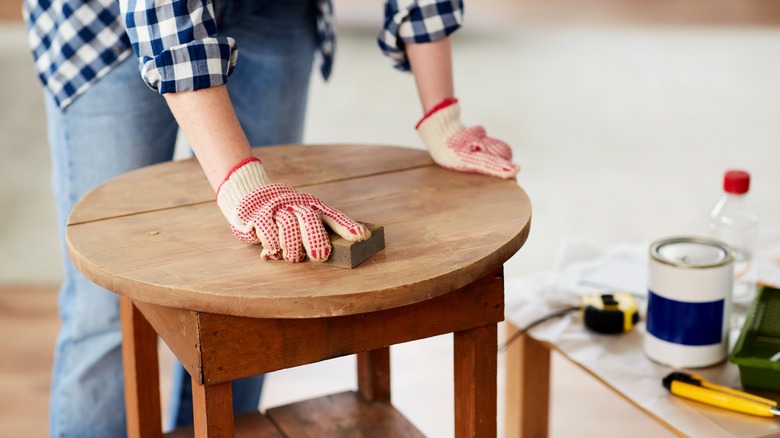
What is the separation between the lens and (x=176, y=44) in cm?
95

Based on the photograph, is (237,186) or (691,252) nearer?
(237,186)

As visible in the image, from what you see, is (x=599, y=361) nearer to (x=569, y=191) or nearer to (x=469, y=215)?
(x=469, y=215)

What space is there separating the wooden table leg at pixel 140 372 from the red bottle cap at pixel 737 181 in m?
0.83

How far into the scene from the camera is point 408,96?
423 cm

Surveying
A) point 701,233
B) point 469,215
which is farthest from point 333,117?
point 469,215

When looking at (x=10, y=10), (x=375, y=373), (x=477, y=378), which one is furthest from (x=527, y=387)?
(x=10, y=10)

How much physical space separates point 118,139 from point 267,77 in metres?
0.25

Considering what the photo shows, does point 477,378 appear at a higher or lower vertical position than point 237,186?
lower

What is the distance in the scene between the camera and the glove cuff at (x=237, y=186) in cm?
94

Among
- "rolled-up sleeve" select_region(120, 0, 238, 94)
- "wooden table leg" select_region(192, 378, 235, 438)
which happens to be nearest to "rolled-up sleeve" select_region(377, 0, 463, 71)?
"rolled-up sleeve" select_region(120, 0, 238, 94)

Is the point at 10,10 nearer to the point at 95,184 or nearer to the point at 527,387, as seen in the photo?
the point at 95,184

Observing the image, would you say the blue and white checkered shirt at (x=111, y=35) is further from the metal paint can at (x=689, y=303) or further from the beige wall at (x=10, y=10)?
the beige wall at (x=10, y=10)

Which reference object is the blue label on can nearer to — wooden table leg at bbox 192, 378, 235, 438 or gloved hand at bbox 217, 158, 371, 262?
gloved hand at bbox 217, 158, 371, 262

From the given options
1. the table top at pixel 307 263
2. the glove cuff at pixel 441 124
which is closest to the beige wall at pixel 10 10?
the table top at pixel 307 263
